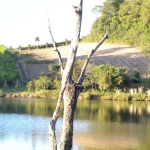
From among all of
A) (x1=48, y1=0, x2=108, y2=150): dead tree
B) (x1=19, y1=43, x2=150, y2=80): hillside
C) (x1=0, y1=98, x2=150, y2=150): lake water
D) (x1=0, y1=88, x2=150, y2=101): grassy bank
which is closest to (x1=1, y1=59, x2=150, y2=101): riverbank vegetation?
(x1=0, y1=88, x2=150, y2=101): grassy bank

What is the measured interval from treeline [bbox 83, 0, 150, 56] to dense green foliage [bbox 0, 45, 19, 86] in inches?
654

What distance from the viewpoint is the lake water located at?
2120 cm

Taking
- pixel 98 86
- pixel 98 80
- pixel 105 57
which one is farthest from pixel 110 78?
pixel 105 57

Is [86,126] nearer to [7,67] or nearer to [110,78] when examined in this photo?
[110,78]

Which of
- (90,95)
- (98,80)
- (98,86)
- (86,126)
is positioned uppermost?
(98,80)

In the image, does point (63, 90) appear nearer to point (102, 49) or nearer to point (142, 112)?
point (142, 112)

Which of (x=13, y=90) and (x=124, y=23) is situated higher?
(x=124, y=23)

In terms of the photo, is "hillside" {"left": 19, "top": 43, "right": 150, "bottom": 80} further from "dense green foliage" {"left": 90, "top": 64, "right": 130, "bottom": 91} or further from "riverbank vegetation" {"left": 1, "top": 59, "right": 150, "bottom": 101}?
"dense green foliage" {"left": 90, "top": 64, "right": 130, "bottom": 91}

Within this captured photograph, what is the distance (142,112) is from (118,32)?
37.4m

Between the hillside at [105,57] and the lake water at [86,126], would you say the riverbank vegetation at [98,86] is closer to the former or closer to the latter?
the hillside at [105,57]

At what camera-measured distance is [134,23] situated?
73.7m

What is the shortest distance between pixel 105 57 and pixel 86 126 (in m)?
38.1

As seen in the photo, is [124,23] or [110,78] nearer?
[110,78]

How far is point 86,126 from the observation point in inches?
1110
